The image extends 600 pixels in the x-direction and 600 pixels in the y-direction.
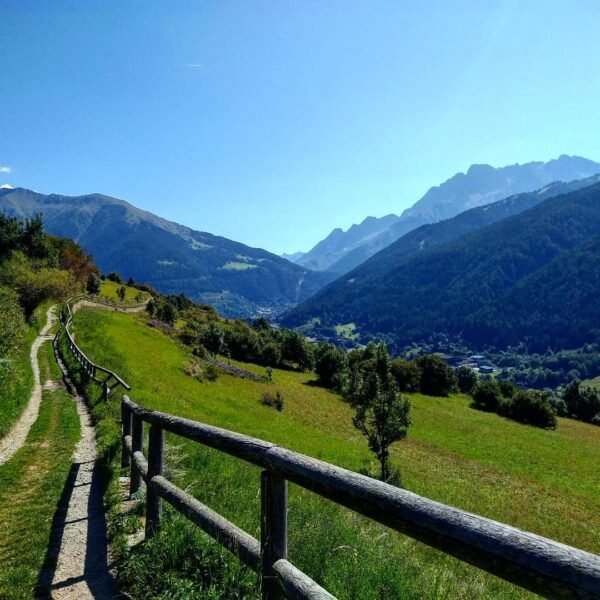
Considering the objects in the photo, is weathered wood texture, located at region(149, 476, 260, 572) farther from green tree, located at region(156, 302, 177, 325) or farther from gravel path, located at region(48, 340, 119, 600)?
green tree, located at region(156, 302, 177, 325)

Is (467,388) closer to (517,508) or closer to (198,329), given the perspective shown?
(198,329)

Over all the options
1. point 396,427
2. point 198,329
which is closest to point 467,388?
point 198,329

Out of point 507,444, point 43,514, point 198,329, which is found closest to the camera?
point 43,514

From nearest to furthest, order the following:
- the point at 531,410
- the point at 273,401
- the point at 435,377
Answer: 1. the point at 273,401
2. the point at 531,410
3. the point at 435,377

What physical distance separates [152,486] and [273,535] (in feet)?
12.8

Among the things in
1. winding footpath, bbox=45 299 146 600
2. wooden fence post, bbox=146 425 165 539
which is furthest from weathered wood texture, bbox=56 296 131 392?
Answer: wooden fence post, bbox=146 425 165 539

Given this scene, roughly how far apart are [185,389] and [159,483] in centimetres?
3116

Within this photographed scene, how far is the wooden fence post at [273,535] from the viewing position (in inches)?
172

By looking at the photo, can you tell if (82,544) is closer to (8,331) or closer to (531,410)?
(8,331)

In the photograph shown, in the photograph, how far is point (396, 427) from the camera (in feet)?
98.8

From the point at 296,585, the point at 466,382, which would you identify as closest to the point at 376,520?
the point at 296,585

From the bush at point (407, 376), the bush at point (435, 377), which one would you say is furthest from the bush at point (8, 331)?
the bush at point (435, 377)

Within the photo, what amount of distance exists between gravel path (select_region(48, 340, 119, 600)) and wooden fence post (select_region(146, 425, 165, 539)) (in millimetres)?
837

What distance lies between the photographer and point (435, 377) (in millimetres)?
88688
